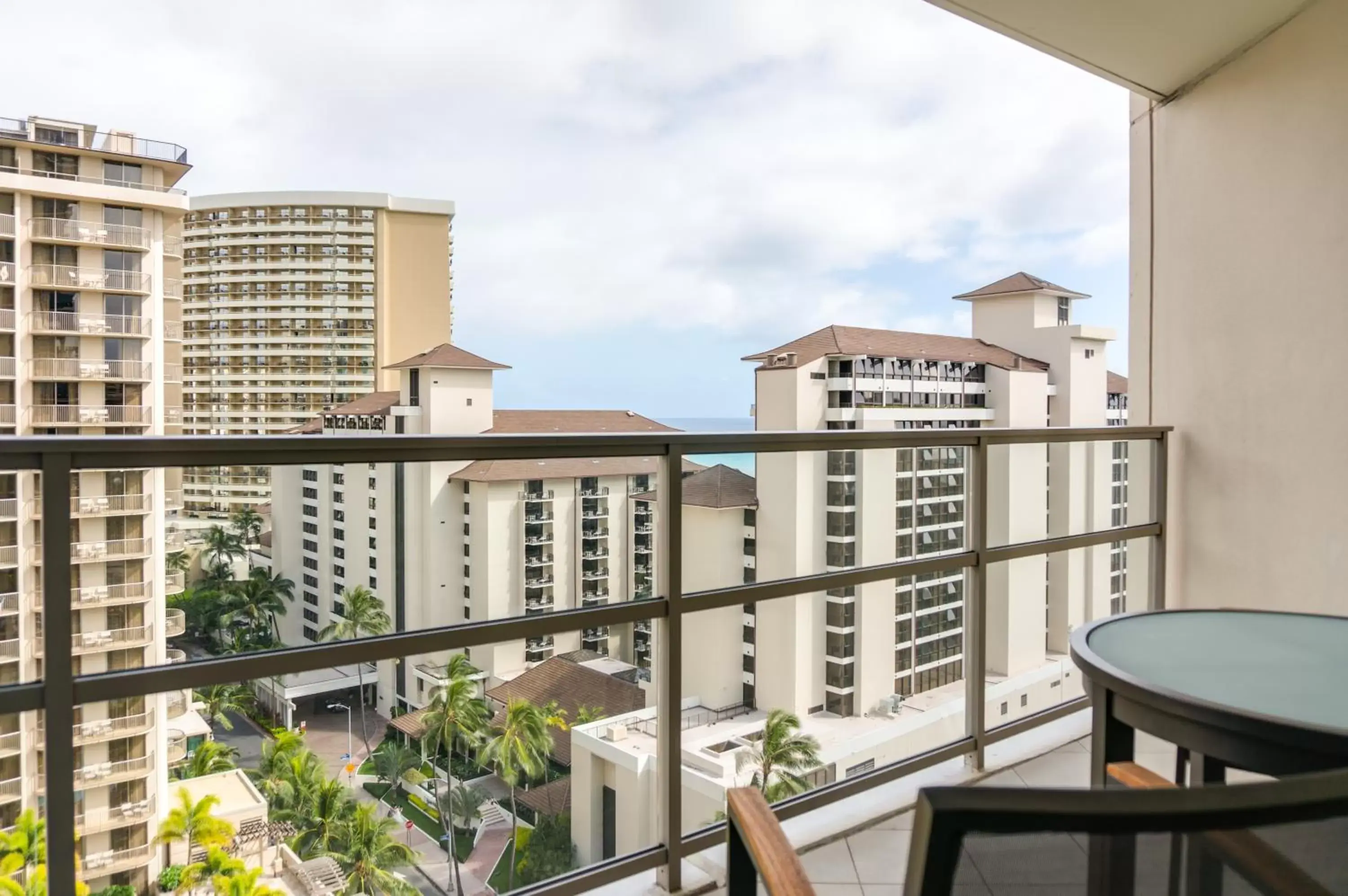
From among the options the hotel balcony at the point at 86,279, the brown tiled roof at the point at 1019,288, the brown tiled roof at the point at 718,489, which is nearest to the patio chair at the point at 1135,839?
the brown tiled roof at the point at 718,489

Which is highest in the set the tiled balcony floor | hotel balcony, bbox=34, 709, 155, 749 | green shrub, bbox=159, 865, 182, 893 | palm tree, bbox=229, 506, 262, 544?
palm tree, bbox=229, 506, 262, 544

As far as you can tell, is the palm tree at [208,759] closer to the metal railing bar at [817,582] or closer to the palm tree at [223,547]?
the palm tree at [223,547]

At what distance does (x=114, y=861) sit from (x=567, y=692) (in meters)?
0.81

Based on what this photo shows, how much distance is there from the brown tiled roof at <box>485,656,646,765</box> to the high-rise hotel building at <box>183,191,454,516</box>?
55.3ft

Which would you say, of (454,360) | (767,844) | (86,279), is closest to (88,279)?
(86,279)

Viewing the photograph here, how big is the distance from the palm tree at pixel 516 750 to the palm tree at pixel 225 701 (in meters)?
0.46

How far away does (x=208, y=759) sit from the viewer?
A: 1.40 m

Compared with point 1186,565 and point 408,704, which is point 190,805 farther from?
point 1186,565

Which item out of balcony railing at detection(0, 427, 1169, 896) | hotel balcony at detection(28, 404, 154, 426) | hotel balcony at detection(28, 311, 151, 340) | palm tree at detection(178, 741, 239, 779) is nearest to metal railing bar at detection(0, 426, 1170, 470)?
balcony railing at detection(0, 427, 1169, 896)

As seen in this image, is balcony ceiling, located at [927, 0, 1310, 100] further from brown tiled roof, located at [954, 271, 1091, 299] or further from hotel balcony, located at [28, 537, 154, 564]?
brown tiled roof, located at [954, 271, 1091, 299]

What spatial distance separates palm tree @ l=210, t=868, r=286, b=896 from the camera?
162cm

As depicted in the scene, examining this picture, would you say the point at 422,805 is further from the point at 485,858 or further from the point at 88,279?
Result: the point at 88,279

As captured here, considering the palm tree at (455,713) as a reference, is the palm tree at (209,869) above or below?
below

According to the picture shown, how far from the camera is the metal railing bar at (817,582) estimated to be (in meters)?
1.87
